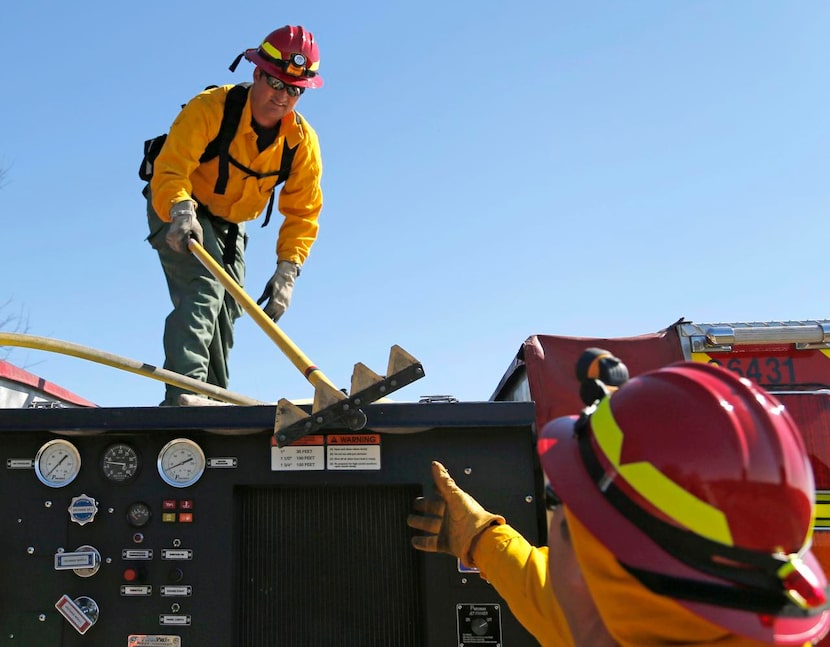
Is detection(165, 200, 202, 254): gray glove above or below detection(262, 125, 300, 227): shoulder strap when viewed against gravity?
below

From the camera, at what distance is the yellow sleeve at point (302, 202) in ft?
14.4

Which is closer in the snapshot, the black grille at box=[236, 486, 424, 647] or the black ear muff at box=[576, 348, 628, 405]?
the black ear muff at box=[576, 348, 628, 405]

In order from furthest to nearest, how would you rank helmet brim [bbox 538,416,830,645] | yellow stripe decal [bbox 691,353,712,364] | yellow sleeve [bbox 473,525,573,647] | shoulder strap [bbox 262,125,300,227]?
1. shoulder strap [bbox 262,125,300,227]
2. yellow stripe decal [bbox 691,353,712,364]
3. yellow sleeve [bbox 473,525,573,647]
4. helmet brim [bbox 538,416,830,645]

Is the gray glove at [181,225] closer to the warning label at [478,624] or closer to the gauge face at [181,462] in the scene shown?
the gauge face at [181,462]

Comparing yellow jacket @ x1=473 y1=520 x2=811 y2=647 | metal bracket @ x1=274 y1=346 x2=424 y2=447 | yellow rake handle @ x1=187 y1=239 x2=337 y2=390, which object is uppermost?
yellow rake handle @ x1=187 y1=239 x2=337 y2=390

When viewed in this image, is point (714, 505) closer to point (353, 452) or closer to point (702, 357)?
point (353, 452)

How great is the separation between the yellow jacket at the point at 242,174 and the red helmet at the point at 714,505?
298 centimetres

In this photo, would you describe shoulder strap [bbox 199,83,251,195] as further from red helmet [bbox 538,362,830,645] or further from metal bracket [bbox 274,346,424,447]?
red helmet [bbox 538,362,830,645]

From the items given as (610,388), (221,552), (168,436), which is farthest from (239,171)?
(610,388)

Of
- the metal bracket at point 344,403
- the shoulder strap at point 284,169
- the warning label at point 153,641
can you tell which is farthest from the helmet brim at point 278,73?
the warning label at point 153,641

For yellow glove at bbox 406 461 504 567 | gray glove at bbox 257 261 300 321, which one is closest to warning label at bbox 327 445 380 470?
yellow glove at bbox 406 461 504 567

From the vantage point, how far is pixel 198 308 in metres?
3.85

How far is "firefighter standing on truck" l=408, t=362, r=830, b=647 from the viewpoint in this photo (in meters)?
1.21

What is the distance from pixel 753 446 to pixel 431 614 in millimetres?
1467
